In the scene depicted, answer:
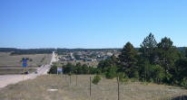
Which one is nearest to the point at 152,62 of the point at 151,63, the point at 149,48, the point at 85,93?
the point at 151,63

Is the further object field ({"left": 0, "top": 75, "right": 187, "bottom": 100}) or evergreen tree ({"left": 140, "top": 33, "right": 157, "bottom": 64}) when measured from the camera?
evergreen tree ({"left": 140, "top": 33, "right": 157, "bottom": 64})

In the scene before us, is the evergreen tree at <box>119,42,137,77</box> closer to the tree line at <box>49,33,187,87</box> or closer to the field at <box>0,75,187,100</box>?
the tree line at <box>49,33,187,87</box>

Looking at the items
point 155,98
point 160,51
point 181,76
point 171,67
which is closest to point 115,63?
point 160,51

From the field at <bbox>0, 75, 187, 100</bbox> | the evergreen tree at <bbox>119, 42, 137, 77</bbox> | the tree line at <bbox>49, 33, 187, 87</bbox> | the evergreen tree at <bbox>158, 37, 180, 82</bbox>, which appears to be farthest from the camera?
the evergreen tree at <bbox>119, 42, 137, 77</bbox>

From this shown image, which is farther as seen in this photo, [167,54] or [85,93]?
[167,54]

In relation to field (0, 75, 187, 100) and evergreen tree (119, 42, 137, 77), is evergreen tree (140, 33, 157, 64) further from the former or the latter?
field (0, 75, 187, 100)

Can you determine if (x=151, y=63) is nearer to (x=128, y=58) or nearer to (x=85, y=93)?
(x=128, y=58)

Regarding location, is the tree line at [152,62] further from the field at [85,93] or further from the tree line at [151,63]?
the field at [85,93]

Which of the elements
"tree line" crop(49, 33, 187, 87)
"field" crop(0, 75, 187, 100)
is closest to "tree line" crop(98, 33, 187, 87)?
"tree line" crop(49, 33, 187, 87)

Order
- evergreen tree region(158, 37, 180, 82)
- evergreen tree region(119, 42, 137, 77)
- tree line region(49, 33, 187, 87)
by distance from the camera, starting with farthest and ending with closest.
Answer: evergreen tree region(119, 42, 137, 77)
evergreen tree region(158, 37, 180, 82)
tree line region(49, 33, 187, 87)

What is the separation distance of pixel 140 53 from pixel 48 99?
5376 centimetres

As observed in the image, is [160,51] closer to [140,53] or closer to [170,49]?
[170,49]

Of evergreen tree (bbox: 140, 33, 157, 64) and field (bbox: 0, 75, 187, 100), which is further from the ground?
evergreen tree (bbox: 140, 33, 157, 64)

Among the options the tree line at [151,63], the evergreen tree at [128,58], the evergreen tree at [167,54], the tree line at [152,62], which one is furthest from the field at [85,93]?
the evergreen tree at [128,58]
